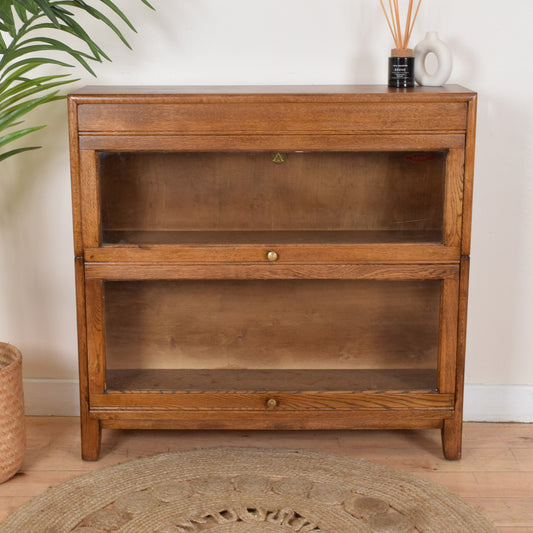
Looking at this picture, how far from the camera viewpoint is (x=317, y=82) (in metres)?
2.30

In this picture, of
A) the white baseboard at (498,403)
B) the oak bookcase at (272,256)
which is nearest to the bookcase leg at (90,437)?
the oak bookcase at (272,256)

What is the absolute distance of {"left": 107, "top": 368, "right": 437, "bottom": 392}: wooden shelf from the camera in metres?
2.16

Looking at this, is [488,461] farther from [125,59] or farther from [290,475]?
[125,59]

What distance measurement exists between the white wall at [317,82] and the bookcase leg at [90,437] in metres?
0.35

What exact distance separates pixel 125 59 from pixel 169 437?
1109 millimetres

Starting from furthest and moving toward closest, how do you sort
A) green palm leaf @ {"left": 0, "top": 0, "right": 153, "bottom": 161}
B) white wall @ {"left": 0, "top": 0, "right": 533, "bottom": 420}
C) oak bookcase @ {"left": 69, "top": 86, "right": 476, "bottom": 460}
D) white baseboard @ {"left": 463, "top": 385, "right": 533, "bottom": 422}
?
white baseboard @ {"left": 463, "top": 385, "right": 533, "bottom": 422}
white wall @ {"left": 0, "top": 0, "right": 533, "bottom": 420}
oak bookcase @ {"left": 69, "top": 86, "right": 476, "bottom": 460}
green palm leaf @ {"left": 0, "top": 0, "right": 153, "bottom": 161}

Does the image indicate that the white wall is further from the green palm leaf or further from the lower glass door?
the lower glass door

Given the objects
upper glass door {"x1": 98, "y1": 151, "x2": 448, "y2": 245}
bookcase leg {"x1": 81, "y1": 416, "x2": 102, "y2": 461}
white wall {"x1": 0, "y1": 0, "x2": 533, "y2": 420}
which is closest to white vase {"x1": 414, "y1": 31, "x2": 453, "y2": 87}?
white wall {"x1": 0, "y1": 0, "x2": 533, "y2": 420}

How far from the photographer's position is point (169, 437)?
91.0 inches

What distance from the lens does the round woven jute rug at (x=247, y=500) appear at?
1.87 metres

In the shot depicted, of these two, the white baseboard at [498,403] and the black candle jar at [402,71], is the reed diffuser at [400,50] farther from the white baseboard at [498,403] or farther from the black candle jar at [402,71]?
the white baseboard at [498,403]

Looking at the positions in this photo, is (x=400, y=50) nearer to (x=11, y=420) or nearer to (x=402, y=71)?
(x=402, y=71)

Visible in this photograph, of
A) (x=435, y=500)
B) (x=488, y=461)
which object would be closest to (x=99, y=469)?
(x=435, y=500)

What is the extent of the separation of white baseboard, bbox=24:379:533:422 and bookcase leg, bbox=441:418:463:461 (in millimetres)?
304
